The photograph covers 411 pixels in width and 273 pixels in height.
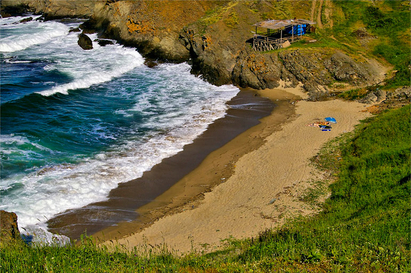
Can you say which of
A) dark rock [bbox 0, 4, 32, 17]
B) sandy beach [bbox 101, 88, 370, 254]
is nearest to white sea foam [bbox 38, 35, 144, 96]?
sandy beach [bbox 101, 88, 370, 254]

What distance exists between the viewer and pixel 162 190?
58.2 feet

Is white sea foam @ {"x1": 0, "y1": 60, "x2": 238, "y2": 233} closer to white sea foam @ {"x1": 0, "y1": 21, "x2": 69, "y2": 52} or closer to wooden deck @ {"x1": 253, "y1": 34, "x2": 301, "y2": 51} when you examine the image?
wooden deck @ {"x1": 253, "y1": 34, "x2": 301, "y2": 51}

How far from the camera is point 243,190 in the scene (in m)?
17.2

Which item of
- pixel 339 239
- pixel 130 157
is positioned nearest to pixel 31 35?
pixel 130 157

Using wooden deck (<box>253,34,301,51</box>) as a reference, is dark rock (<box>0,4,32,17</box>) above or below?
above

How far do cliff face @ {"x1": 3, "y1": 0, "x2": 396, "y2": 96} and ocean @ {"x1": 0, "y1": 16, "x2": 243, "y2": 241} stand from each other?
174 cm

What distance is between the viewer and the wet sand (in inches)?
593

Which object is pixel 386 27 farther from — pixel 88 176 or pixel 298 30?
pixel 88 176

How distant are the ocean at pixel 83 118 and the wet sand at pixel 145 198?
1.81 feet

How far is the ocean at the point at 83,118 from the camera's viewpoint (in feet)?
57.6

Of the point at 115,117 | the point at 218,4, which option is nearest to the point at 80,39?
the point at 218,4

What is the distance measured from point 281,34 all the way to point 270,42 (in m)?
1.38

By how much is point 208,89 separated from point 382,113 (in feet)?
46.0

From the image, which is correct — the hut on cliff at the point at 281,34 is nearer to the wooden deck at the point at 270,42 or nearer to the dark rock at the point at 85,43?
the wooden deck at the point at 270,42
